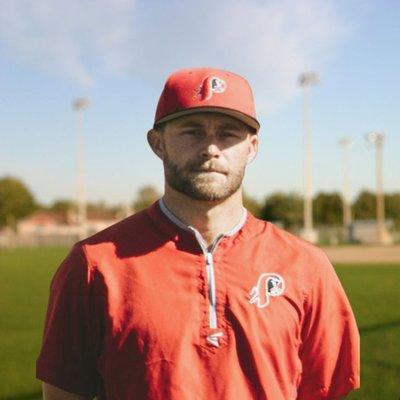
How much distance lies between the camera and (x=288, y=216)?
100188 mm

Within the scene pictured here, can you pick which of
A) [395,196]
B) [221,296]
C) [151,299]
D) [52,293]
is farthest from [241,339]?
[395,196]

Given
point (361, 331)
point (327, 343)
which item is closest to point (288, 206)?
point (361, 331)

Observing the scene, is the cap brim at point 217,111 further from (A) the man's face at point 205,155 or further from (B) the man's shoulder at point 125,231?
(B) the man's shoulder at point 125,231

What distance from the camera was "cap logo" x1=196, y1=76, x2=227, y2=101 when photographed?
7.16 ft

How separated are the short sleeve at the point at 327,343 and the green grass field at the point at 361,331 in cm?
370

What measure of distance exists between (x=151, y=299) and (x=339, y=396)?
29.6 inches

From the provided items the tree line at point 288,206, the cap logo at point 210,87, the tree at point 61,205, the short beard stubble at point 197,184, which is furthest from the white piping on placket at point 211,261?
the tree at point 61,205

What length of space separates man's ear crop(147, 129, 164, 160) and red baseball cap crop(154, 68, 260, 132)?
0.06m

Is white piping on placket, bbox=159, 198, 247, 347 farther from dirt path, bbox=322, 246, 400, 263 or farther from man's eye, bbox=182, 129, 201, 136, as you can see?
dirt path, bbox=322, 246, 400, 263

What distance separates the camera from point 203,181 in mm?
2152

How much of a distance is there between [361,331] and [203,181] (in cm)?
779

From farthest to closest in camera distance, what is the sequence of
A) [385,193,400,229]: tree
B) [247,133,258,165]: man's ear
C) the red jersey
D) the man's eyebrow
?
[385,193,400,229]: tree < [247,133,258,165]: man's ear < the man's eyebrow < the red jersey

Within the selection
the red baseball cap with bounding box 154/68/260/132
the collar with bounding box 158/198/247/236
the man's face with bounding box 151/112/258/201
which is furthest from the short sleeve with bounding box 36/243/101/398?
the red baseball cap with bounding box 154/68/260/132

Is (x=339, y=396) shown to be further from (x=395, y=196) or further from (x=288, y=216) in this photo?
(x=395, y=196)
